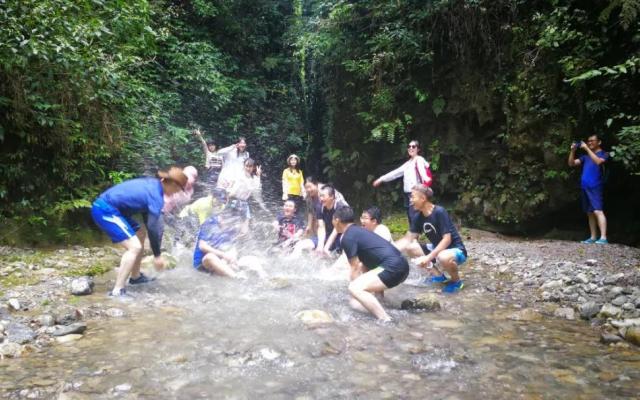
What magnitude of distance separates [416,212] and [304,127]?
12410 millimetres

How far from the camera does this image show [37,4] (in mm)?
6523

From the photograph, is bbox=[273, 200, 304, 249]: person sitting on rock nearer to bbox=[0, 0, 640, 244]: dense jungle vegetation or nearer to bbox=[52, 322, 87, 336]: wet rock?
bbox=[0, 0, 640, 244]: dense jungle vegetation

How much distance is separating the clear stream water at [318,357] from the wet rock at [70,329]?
0.09 m

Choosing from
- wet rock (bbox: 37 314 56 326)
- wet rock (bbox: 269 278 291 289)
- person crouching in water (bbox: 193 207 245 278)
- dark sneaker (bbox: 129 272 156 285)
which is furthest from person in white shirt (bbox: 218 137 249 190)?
wet rock (bbox: 37 314 56 326)

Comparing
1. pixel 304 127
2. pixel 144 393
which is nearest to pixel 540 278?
pixel 144 393

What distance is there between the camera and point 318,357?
4113 mm

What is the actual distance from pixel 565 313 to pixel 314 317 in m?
2.91

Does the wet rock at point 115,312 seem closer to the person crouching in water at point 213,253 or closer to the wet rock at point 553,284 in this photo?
the person crouching in water at point 213,253

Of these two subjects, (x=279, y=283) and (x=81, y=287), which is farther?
(x=279, y=283)

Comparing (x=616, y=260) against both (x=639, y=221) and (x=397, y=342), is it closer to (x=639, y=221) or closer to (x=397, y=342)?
(x=639, y=221)

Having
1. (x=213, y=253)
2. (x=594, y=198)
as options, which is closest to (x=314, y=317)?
(x=213, y=253)

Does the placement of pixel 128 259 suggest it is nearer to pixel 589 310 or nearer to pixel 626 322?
pixel 589 310

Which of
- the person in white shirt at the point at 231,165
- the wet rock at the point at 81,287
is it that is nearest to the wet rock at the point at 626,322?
the wet rock at the point at 81,287

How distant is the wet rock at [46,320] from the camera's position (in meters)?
4.53
